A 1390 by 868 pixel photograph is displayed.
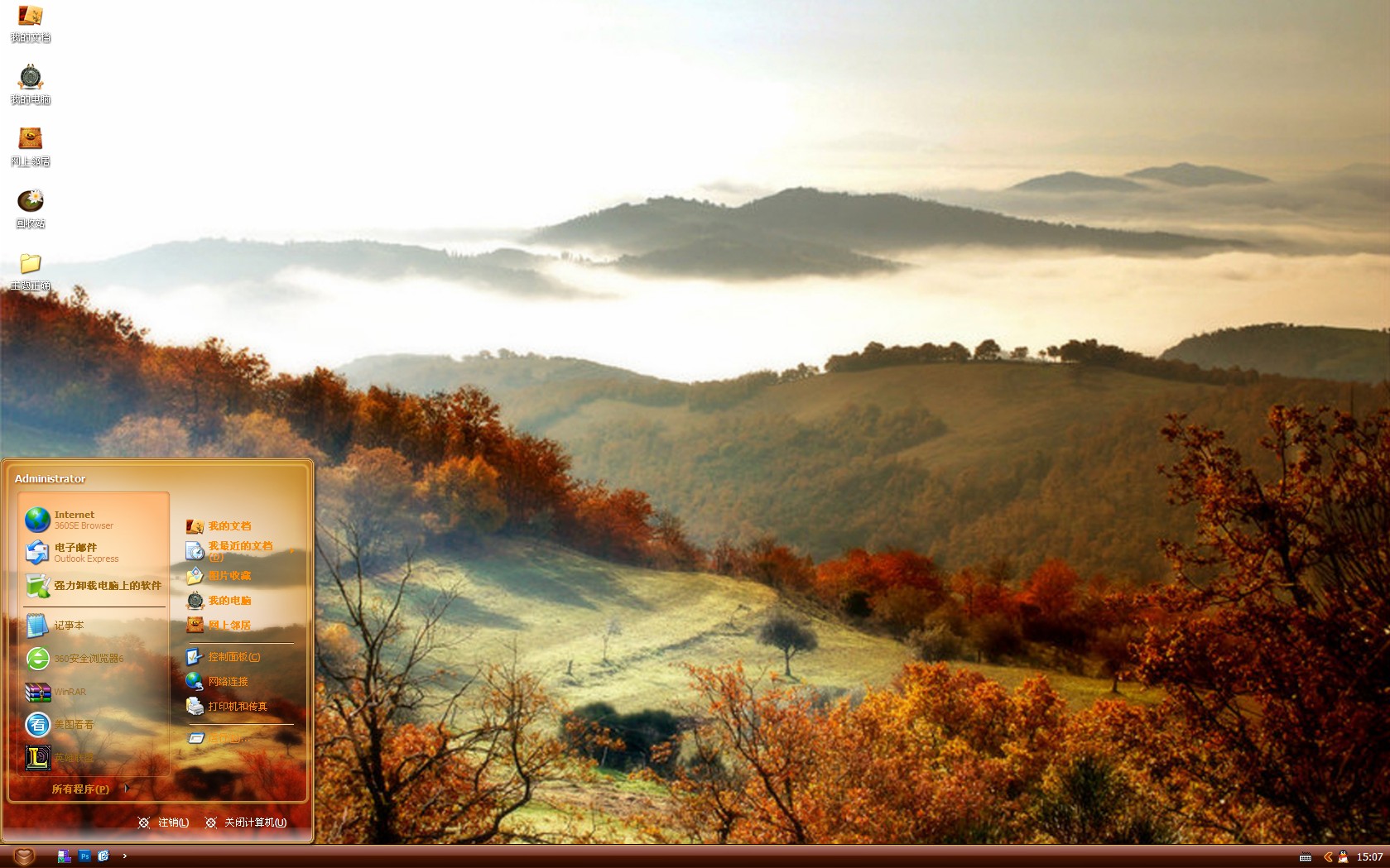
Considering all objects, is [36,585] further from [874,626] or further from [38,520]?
[874,626]

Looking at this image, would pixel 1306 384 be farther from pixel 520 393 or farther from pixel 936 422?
pixel 520 393

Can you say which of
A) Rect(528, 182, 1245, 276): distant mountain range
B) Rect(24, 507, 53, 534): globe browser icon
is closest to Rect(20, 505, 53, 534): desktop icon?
Rect(24, 507, 53, 534): globe browser icon

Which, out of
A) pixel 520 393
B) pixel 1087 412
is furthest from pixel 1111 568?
pixel 520 393

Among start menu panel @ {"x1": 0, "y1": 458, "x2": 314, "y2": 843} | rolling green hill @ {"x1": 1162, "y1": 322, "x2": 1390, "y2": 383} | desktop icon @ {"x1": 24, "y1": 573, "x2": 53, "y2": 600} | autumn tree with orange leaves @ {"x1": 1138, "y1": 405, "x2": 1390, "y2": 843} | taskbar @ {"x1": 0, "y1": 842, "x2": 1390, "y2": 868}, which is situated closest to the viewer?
taskbar @ {"x1": 0, "y1": 842, "x2": 1390, "y2": 868}

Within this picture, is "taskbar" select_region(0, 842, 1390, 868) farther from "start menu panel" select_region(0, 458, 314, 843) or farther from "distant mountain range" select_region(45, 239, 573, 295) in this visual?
"distant mountain range" select_region(45, 239, 573, 295)
